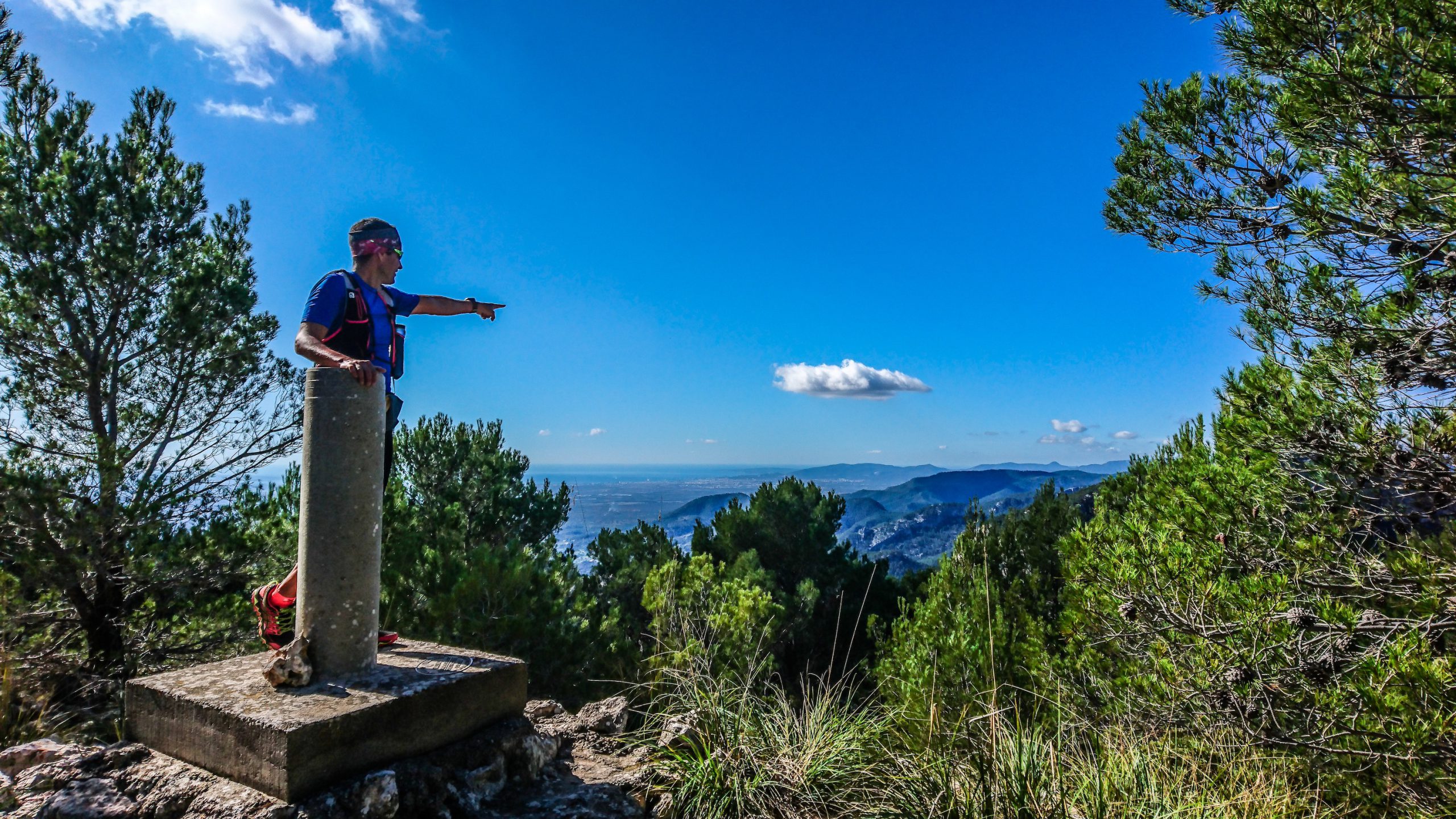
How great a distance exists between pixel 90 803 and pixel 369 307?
2.17 metres

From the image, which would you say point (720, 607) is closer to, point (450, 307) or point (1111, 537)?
point (1111, 537)

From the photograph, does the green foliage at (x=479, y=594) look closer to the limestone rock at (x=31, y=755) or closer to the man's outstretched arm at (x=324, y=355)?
the limestone rock at (x=31, y=755)

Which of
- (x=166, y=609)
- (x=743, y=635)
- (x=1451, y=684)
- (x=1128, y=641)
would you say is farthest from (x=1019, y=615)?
(x=166, y=609)

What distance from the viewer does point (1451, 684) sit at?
386cm

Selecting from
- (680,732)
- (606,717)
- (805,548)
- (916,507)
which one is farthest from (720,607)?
(916,507)

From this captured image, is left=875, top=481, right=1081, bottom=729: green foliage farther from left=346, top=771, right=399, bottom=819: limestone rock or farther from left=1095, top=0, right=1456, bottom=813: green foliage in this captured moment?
left=346, top=771, right=399, bottom=819: limestone rock

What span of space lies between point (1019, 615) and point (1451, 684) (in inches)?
341

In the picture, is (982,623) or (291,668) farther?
(982,623)

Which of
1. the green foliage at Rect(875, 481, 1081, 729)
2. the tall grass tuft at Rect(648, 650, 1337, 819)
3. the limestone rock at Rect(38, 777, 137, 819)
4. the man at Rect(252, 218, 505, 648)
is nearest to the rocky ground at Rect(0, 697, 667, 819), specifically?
the limestone rock at Rect(38, 777, 137, 819)

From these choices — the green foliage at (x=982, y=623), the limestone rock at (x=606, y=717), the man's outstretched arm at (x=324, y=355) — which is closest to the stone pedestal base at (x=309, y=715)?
the limestone rock at (x=606, y=717)

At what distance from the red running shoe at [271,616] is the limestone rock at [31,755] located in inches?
29.7

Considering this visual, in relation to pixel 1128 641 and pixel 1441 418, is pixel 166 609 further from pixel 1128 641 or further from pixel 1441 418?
pixel 1441 418

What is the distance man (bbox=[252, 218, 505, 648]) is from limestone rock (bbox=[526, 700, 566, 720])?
3.66ft

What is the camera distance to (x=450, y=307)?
392cm
